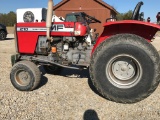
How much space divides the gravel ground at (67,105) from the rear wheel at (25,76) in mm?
131

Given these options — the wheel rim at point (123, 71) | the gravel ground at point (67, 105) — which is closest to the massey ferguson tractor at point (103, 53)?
the wheel rim at point (123, 71)

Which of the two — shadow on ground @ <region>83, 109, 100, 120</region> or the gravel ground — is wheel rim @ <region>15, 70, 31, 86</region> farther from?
shadow on ground @ <region>83, 109, 100, 120</region>

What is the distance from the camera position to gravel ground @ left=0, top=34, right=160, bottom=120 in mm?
3395

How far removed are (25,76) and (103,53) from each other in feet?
5.81

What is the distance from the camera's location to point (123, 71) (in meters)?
3.85

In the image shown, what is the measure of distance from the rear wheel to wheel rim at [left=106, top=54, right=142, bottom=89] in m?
1.48

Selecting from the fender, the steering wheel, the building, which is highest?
the building

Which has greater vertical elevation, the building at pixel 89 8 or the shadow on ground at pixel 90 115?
the building at pixel 89 8

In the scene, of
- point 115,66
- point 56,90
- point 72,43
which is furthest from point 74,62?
point 115,66

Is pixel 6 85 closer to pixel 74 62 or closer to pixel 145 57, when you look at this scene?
pixel 74 62

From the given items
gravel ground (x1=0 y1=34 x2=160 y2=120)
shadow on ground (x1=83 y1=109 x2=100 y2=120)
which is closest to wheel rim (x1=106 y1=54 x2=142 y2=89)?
gravel ground (x1=0 y1=34 x2=160 y2=120)

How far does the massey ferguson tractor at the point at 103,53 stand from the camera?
3.55 m

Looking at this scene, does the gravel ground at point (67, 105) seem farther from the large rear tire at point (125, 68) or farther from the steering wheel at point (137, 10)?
the steering wheel at point (137, 10)

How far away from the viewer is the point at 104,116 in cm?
341
